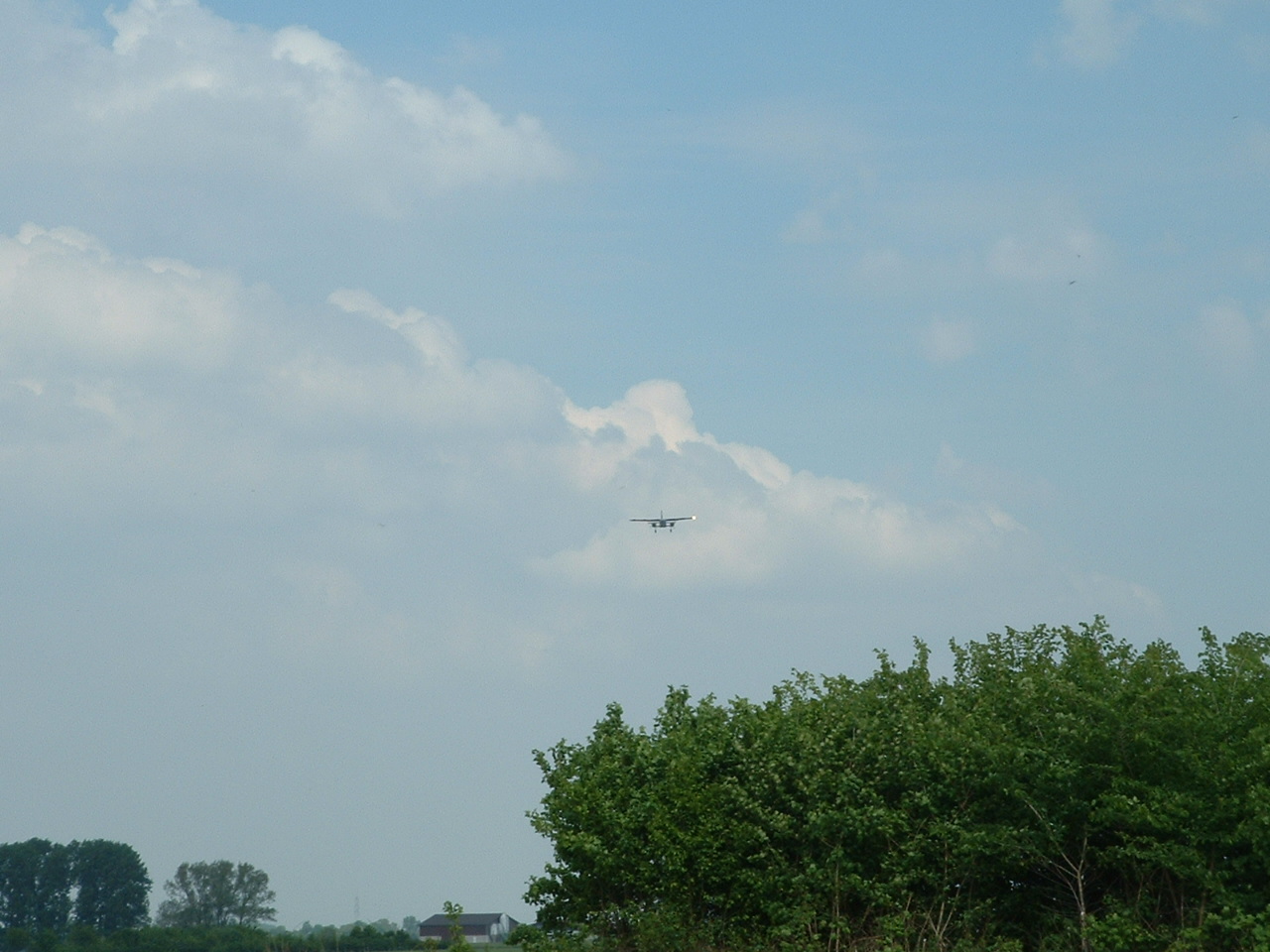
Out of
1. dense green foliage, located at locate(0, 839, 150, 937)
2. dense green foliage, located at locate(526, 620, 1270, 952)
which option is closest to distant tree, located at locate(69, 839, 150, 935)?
dense green foliage, located at locate(0, 839, 150, 937)

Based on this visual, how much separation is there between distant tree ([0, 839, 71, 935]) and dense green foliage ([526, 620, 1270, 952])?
8619 cm

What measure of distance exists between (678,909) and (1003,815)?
6458 mm

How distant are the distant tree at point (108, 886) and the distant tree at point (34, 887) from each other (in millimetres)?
914

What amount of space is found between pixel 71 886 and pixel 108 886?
2.64 meters

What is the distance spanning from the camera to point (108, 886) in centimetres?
10519

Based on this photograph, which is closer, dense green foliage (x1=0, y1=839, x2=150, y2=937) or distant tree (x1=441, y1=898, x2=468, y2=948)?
distant tree (x1=441, y1=898, x2=468, y2=948)

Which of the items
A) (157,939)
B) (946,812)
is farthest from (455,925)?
(157,939)

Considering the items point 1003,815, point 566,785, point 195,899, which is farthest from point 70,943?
point 1003,815

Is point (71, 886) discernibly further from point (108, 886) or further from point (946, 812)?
point (946, 812)

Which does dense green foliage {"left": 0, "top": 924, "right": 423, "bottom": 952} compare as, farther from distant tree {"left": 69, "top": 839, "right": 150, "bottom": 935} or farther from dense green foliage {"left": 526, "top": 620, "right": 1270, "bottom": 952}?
dense green foliage {"left": 526, "top": 620, "right": 1270, "bottom": 952}

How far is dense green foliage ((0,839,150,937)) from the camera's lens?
101812 millimetres

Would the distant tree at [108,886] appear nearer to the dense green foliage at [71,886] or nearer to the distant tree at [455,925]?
the dense green foliage at [71,886]

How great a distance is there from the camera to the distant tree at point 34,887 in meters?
101

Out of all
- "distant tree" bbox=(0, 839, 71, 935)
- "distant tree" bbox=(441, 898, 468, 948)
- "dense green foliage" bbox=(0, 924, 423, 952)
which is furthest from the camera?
"distant tree" bbox=(0, 839, 71, 935)
